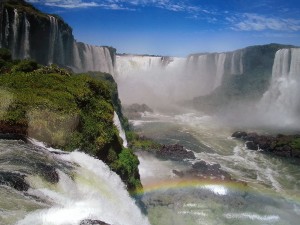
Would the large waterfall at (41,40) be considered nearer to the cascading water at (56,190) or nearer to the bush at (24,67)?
the bush at (24,67)

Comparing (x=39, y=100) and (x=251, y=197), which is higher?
(x=39, y=100)

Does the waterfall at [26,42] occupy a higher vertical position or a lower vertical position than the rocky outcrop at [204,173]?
higher

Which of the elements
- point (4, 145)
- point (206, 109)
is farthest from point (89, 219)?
point (206, 109)

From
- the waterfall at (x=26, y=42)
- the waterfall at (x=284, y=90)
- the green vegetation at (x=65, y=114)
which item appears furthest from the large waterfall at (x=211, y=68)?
the green vegetation at (x=65, y=114)

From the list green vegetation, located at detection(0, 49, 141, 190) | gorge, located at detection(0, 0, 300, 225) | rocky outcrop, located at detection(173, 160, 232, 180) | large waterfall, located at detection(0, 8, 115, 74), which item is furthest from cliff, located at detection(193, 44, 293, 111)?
green vegetation, located at detection(0, 49, 141, 190)

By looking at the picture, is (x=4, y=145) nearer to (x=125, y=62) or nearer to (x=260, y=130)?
(x=260, y=130)

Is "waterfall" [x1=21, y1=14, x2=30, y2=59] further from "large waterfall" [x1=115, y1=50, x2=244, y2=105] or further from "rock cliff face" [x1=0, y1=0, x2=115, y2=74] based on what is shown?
"large waterfall" [x1=115, y1=50, x2=244, y2=105]
